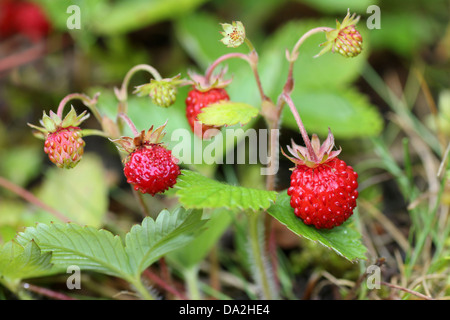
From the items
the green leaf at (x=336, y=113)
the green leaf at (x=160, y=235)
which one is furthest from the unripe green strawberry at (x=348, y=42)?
the green leaf at (x=336, y=113)

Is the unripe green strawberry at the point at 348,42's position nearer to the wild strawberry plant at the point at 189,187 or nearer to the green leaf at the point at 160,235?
the wild strawberry plant at the point at 189,187

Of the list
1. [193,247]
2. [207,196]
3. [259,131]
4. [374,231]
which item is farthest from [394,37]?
[207,196]

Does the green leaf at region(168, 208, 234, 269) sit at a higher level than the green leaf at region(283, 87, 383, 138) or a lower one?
lower

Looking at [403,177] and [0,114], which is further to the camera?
[0,114]

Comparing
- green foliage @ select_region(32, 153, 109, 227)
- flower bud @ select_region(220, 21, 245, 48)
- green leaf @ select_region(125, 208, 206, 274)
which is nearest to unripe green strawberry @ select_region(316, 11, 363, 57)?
flower bud @ select_region(220, 21, 245, 48)

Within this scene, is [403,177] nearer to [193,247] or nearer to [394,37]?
[193,247]

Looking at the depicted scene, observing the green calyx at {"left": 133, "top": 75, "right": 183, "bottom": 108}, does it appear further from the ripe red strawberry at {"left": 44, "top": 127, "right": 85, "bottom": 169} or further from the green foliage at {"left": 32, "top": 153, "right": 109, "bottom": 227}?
the green foliage at {"left": 32, "top": 153, "right": 109, "bottom": 227}
